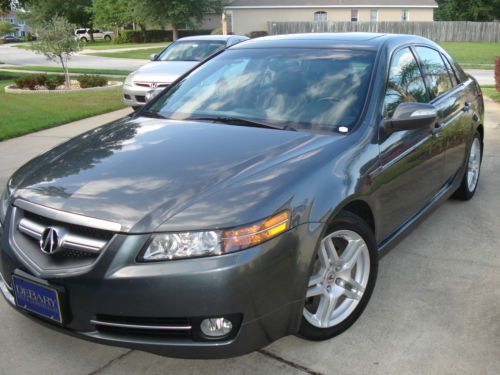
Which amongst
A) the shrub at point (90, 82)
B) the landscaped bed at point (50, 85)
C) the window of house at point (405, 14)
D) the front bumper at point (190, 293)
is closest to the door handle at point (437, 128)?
the front bumper at point (190, 293)

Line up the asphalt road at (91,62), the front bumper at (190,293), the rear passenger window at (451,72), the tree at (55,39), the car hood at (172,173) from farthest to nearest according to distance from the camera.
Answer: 1. the asphalt road at (91,62)
2. the tree at (55,39)
3. the rear passenger window at (451,72)
4. the car hood at (172,173)
5. the front bumper at (190,293)

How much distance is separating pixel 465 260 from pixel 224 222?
2.42 m

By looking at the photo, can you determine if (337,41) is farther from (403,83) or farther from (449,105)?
(449,105)

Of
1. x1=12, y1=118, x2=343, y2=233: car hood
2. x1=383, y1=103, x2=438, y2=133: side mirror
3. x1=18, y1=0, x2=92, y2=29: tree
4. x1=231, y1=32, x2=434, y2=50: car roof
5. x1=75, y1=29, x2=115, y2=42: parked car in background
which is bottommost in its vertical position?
x1=12, y1=118, x2=343, y2=233: car hood

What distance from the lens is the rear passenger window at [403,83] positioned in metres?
3.54

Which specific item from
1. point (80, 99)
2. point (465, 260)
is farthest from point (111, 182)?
point (80, 99)

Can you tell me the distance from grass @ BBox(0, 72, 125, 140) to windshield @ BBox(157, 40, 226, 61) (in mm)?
1554

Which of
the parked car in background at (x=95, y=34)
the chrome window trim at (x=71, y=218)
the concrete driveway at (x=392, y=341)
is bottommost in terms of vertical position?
the concrete driveway at (x=392, y=341)

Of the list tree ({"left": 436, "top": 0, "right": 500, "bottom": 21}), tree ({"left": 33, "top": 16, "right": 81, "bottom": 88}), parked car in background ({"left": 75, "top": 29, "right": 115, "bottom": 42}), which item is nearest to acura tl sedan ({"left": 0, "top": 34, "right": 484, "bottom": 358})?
tree ({"left": 33, "top": 16, "right": 81, "bottom": 88})

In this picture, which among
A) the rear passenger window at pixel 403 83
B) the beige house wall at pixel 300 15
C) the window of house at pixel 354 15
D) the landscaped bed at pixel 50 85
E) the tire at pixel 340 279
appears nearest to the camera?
the tire at pixel 340 279

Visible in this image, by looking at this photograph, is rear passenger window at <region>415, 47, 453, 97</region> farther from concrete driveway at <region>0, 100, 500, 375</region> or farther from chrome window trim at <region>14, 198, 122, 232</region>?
chrome window trim at <region>14, 198, 122, 232</region>

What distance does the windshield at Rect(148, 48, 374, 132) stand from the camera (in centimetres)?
337

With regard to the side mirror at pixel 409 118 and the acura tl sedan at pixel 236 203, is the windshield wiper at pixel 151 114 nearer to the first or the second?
the acura tl sedan at pixel 236 203

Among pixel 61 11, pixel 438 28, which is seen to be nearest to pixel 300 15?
pixel 438 28
